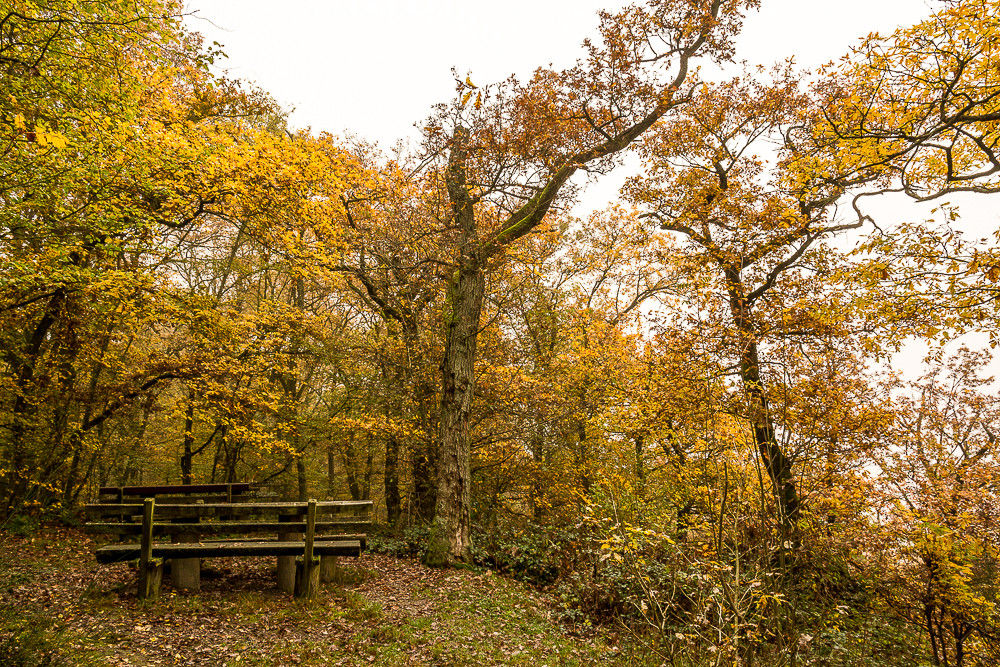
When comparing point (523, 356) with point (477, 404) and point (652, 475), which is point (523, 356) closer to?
point (477, 404)

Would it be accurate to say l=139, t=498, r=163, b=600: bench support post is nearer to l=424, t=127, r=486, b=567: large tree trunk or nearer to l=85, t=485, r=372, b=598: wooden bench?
l=85, t=485, r=372, b=598: wooden bench

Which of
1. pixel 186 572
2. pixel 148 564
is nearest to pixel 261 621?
pixel 186 572

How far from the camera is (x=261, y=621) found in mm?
6555

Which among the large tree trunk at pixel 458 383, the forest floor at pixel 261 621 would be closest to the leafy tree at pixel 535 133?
the large tree trunk at pixel 458 383

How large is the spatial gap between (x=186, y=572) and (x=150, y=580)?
21.6 inches

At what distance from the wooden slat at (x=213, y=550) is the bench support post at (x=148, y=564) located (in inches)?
3.8

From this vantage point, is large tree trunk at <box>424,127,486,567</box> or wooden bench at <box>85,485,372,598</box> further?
large tree trunk at <box>424,127,486,567</box>

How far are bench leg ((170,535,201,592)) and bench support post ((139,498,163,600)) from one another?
410mm

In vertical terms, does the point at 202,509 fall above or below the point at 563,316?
below

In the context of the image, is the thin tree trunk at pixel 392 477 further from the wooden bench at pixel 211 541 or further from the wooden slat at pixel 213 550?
the wooden slat at pixel 213 550

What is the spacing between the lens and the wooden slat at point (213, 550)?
21.9 ft

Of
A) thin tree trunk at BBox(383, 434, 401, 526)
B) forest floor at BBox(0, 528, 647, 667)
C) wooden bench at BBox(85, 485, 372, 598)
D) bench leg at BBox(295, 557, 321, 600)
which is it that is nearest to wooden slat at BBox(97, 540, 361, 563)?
wooden bench at BBox(85, 485, 372, 598)

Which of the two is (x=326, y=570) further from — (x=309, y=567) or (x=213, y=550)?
(x=213, y=550)

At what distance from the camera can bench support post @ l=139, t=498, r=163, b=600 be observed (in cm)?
666
